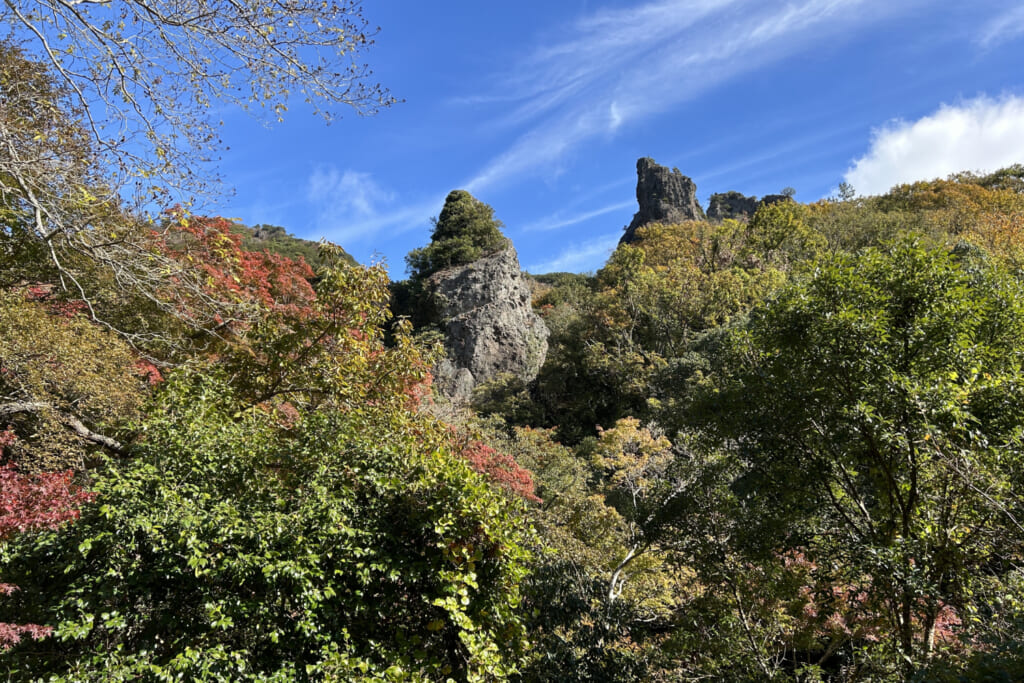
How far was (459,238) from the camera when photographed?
Result: 26172 millimetres

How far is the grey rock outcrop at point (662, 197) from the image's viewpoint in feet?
144

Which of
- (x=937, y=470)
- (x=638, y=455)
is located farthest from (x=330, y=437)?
(x=638, y=455)

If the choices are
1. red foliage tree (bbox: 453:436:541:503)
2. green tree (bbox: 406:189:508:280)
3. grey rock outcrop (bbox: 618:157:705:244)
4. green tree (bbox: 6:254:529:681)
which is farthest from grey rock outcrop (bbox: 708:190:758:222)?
green tree (bbox: 6:254:529:681)

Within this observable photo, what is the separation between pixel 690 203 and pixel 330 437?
45.1 meters

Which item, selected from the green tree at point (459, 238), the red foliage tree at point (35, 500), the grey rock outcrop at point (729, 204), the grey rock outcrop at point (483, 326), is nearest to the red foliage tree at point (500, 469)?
the red foliage tree at point (35, 500)

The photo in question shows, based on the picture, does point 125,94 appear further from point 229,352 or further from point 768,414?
point 768,414

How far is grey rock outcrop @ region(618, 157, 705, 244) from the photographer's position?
43.8m

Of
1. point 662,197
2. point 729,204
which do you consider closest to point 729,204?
point 729,204

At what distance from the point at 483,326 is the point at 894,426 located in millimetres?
19375

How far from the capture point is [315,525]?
364 centimetres

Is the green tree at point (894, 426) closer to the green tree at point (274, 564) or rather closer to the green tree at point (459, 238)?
the green tree at point (274, 564)

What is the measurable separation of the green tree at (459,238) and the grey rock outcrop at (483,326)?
37.6 inches

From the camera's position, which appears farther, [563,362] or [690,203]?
[690,203]

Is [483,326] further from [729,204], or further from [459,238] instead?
[729,204]
